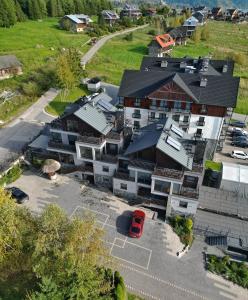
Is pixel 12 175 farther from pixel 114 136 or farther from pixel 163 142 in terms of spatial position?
pixel 163 142

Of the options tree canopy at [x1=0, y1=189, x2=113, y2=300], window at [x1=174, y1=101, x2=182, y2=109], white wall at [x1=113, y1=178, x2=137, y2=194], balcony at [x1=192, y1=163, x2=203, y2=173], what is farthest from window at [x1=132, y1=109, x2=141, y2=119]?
tree canopy at [x1=0, y1=189, x2=113, y2=300]

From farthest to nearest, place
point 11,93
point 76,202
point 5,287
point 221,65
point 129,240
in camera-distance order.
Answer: point 11,93, point 221,65, point 76,202, point 129,240, point 5,287

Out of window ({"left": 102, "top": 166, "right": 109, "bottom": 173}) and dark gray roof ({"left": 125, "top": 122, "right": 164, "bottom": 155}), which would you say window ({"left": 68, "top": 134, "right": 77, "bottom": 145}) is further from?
dark gray roof ({"left": 125, "top": 122, "right": 164, "bottom": 155})

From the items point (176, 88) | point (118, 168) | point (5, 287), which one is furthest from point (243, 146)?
point (5, 287)

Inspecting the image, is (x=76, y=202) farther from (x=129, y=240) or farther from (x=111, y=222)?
(x=129, y=240)

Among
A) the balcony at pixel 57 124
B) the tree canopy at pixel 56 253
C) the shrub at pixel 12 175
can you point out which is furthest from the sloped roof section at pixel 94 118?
the tree canopy at pixel 56 253
